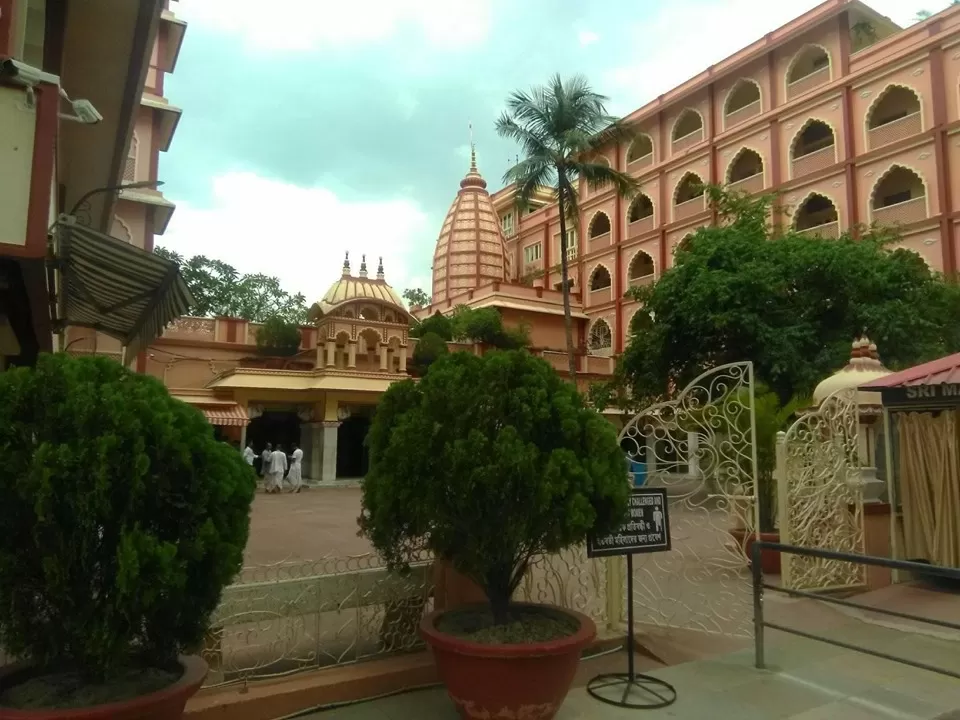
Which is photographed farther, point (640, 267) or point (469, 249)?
point (469, 249)

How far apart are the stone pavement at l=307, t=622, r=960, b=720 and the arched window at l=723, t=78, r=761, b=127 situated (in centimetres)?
2599

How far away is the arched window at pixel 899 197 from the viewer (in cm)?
2177

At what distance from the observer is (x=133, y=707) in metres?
2.40

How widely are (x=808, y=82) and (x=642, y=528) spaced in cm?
2581

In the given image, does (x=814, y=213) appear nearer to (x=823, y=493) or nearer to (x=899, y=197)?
(x=899, y=197)

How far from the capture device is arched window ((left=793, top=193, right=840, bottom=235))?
82.6ft

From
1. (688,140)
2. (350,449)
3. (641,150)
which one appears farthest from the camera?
(641,150)

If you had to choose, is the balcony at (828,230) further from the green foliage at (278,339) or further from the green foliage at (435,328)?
the green foliage at (278,339)

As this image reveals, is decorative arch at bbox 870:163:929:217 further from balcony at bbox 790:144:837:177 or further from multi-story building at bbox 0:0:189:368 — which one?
multi-story building at bbox 0:0:189:368

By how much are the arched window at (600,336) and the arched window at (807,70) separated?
12.4 m

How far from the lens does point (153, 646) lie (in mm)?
2721

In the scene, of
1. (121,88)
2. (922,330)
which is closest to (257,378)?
(121,88)

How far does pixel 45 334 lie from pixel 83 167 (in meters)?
3.00

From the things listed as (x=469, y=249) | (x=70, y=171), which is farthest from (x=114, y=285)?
(x=469, y=249)
